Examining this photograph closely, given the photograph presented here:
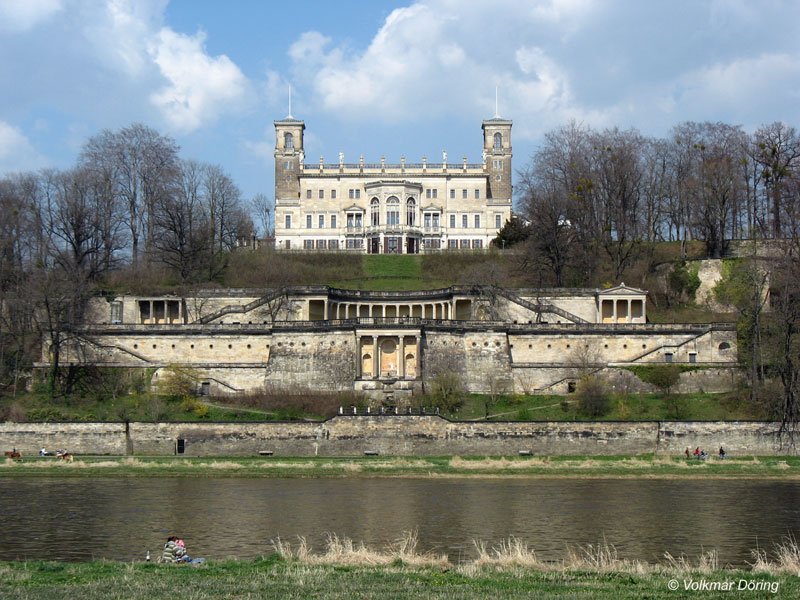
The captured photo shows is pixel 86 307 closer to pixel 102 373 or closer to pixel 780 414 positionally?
pixel 102 373

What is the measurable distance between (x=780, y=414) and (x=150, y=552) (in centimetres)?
3012

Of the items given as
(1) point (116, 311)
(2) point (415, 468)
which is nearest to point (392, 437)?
(2) point (415, 468)

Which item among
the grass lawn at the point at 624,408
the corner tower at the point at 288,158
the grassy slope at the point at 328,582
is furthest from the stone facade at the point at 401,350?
the grassy slope at the point at 328,582

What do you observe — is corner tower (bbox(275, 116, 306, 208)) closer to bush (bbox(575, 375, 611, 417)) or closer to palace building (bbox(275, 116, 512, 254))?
palace building (bbox(275, 116, 512, 254))

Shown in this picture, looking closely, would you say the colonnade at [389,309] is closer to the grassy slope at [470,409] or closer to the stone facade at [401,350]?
the stone facade at [401,350]

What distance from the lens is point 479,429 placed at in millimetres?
46438

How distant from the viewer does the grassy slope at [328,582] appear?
Result: 17.6 metres

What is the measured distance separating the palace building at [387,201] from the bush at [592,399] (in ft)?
128

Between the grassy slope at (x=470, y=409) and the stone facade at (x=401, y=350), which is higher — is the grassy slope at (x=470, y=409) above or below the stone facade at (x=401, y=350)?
below

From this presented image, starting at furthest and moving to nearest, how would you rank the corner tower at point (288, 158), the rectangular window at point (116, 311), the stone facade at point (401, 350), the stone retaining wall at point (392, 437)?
the corner tower at point (288, 158)
the rectangular window at point (116, 311)
the stone facade at point (401, 350)
the stone retaining wall at point (392, 437)

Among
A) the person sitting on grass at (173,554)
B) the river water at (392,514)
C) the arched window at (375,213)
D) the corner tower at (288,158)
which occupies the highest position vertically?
the corner tower at (288,158)

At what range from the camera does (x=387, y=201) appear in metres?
92.1

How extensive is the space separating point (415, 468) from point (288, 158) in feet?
197

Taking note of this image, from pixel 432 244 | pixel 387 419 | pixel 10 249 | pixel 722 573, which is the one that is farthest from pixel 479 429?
pixel 432 244
